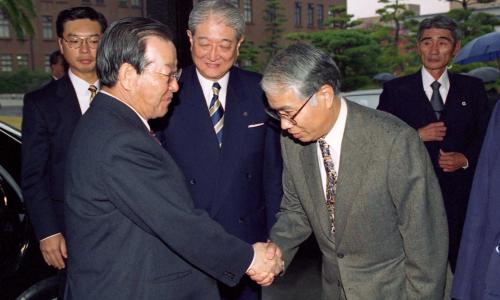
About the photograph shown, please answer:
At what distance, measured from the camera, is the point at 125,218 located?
206cm

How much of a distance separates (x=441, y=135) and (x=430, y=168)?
1745mm

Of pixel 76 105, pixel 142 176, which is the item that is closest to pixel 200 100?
pixel 76 105

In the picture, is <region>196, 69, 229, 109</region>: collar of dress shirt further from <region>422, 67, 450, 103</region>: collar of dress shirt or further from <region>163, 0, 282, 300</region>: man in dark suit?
<region>422, 67, 450, 103</region>: collar of dress shirt

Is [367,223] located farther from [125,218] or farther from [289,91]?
[125,218]

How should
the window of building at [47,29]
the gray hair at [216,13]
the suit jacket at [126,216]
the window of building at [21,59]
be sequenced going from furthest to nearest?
1. the window of building at [47,29]
2. the window of building at [21,59]
3. the gray hair at [216,13]
4. the suit jacket at [126,216]

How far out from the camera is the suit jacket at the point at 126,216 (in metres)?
2.02

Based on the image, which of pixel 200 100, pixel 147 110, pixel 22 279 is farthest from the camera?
pixel 22 279

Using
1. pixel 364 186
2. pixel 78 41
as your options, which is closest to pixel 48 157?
pixel 78 41

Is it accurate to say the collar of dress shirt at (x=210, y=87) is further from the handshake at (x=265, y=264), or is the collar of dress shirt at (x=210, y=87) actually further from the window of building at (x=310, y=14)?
the window of building at (x=310, y=14)

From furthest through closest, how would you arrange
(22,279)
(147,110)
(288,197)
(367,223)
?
(22,279) < (288,197) < (367,223) < (147,110)

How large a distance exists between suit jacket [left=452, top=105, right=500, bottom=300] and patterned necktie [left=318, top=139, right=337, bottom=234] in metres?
0.54

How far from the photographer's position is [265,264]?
257cm

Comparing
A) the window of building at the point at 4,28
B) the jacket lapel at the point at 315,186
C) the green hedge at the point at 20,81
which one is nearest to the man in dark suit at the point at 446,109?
the jacket lapel at the point at 315,186

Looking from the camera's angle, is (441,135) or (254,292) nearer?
(254,292)
